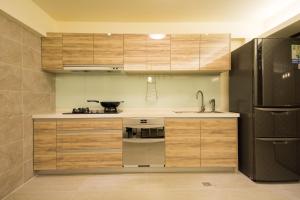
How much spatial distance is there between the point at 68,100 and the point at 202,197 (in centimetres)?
246

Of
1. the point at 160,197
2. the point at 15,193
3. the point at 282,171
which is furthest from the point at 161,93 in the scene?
the point at 15,193

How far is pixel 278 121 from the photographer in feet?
7.98

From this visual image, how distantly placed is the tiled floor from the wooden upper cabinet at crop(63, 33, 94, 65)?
163 centimetres

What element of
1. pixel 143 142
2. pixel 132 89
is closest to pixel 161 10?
pixel 132 89

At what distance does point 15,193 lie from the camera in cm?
222

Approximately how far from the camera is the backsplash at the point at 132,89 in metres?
3.26

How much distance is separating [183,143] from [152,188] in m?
0.73

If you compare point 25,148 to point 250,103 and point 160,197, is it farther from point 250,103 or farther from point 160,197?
point 250,103

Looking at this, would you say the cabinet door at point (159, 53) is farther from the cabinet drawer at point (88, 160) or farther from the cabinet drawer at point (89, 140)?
the cabinet drawer at point (88, 160)

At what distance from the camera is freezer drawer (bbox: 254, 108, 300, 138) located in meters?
2.43

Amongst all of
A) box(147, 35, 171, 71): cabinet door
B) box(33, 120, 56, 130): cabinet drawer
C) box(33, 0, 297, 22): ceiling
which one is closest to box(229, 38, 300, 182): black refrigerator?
box(33, 0, 297, 22): ceiling

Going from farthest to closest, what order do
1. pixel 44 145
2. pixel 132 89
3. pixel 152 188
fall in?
pixel 132 89 < pixel 44 145 < pixel 152 188

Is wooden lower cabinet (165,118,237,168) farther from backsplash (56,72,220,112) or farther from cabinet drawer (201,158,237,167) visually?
backsplash (56,72,220,112)

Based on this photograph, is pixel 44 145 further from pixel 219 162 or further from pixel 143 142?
pixel 219 162
